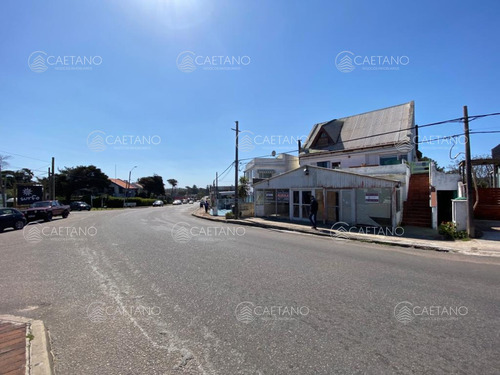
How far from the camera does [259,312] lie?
13.9ft

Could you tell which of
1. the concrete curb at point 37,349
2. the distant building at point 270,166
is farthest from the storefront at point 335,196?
the distant building at point 270,166

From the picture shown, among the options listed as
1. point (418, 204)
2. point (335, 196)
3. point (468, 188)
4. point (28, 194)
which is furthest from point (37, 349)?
point (28, 194)

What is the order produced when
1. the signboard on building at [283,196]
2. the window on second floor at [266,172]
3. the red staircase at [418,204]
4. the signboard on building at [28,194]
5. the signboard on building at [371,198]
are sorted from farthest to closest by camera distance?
the window on second floor at [266,172], the signboard on building at [28,194], the signboard on building at [283,196], the red staircase at [418,204], the signboard on building at [371,198]

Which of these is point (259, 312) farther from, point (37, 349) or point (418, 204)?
point (418, 204)

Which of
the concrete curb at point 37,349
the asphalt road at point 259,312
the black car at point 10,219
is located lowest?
the asphalt road at point 259,312

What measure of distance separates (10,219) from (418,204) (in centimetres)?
2420

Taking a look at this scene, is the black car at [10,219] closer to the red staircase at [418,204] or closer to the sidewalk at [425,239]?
the sidewalk at [425,239]

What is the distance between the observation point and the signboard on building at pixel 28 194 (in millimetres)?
27683

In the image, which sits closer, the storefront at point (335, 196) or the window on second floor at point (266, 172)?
the storefront at point (335, 196)

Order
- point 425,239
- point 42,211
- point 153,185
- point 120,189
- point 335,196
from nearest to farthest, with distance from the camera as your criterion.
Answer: point 425,239, point 335,196, point 42,211, point 120,189, point 153,185

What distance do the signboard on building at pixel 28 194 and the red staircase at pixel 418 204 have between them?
111 ft

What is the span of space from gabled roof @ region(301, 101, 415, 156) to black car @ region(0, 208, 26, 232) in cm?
2276

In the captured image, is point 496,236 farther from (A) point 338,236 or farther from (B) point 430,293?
(B) point 430,293

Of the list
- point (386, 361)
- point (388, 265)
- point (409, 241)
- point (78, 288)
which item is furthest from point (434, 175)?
point (78, 288)
